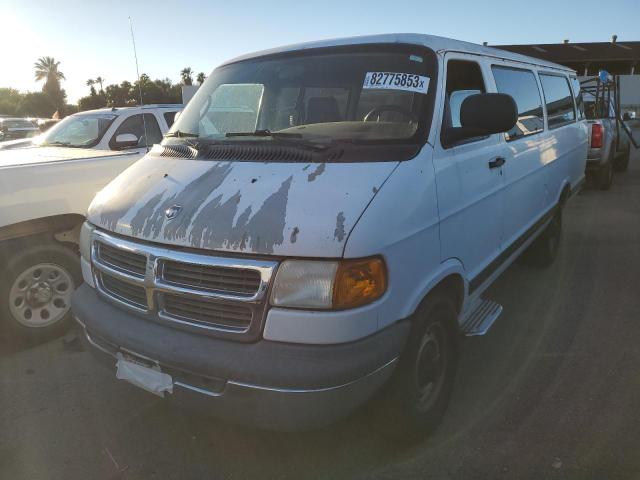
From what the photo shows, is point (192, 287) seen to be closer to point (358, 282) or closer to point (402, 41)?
point (358, 282)

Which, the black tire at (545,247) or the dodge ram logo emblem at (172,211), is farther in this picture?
the black tire at (545,247)

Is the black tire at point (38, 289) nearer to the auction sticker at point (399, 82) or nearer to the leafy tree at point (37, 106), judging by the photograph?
the auction sticker at point (399, 82)

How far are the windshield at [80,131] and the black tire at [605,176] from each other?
919 cm

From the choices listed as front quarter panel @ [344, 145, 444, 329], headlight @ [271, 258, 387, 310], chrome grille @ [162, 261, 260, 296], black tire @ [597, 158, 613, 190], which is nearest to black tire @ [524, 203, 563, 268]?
front quarter panel @ [344, 145, 444, 329]

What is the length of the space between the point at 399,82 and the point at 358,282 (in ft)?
4.26

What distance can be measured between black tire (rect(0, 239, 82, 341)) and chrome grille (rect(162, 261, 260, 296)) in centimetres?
209

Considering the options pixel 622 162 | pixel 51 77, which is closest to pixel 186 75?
pixel 51 77

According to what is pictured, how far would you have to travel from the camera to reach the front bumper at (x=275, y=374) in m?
2.00

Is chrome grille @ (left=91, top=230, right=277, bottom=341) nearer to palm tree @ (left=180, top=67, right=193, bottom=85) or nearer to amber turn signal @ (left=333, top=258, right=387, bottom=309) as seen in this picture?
amber turn signal @ (left=333, top=258, right=387, bottom=309)

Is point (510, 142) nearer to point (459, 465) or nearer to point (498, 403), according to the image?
point (498, 403)

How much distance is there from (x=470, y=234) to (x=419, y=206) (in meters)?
0.73

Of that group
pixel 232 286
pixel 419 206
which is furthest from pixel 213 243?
pixel 419 206

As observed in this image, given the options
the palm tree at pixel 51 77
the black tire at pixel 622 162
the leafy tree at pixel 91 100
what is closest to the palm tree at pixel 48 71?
the palm tree at pixel 51 77

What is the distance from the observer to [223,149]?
2820mm
